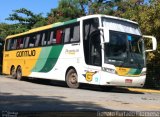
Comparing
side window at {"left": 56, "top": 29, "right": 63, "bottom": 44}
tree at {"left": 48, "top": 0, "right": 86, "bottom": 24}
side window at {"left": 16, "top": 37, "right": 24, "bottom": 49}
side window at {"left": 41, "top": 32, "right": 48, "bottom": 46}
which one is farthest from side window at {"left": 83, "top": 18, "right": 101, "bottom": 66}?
tree at {"left": 48, "top": 0, "right": 86, "bottom": 24}

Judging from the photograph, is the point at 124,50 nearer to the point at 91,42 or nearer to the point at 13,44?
the point at 91,42

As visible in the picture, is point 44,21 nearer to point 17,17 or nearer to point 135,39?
point 17,17

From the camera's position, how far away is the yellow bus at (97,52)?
18578mm

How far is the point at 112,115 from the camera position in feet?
32.1

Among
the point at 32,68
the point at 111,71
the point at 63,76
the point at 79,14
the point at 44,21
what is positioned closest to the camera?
the point at 111,71

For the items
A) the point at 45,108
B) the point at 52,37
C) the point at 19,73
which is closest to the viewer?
the point at 45,108

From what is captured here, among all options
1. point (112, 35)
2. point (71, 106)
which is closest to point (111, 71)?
point (112, 35)

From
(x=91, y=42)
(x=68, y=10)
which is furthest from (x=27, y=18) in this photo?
(x=91, y=42)

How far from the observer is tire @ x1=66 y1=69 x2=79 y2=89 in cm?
2044

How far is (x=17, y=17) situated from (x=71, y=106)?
1221 inches

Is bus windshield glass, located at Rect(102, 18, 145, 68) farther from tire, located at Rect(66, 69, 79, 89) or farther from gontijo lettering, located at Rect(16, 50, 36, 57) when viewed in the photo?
gontijo lettering, located at Rect(16, 50, 36, 57)

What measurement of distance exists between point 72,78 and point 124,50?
3192 mm

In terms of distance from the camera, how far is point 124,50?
62.3ft

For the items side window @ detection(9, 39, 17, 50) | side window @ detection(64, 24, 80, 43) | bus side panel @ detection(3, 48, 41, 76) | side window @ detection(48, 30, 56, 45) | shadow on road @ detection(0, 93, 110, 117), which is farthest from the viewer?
side window @ detection(9, 39, 17, 50)
